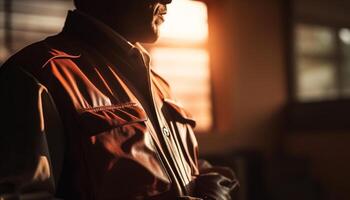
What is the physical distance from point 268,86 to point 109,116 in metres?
4.04

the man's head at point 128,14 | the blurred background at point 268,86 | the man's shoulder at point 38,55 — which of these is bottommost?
the blurred background at point 268,86

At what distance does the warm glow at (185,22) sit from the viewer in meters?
4.20

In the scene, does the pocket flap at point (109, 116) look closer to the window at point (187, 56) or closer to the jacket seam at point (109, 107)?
the jacket seam at point (109, 107)

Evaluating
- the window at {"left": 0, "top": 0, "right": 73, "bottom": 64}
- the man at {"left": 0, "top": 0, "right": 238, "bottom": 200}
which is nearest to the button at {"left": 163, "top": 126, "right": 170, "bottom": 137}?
the man at {"left": 0, "top": 0, "right": 238, "bottom": 200}

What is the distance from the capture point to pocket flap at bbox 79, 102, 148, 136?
33.7 inches

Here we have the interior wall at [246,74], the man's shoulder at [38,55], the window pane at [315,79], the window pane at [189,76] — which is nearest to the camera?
the man's shoulder at [38,55]

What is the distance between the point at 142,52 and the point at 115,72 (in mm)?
102

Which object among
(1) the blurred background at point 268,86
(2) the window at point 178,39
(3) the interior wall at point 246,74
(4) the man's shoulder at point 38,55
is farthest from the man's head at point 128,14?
(3) the interior wall at point 246,74

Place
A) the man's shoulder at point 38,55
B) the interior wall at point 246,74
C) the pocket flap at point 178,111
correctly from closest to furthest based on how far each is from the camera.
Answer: the man's shoulder at point 38,55
the pocket flap at point 178,111
the interior wall at point 246,74

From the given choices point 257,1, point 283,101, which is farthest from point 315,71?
point 257,1

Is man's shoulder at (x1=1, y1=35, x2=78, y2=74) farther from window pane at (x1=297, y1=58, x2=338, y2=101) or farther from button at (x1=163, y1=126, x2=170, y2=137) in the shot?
window pane at (x1=297, y1=58, x2=338, y2=101)

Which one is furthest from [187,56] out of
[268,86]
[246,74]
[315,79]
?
[315,79]

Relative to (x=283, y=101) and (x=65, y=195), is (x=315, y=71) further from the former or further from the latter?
(x=65, y=195)

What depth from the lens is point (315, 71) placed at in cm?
484
